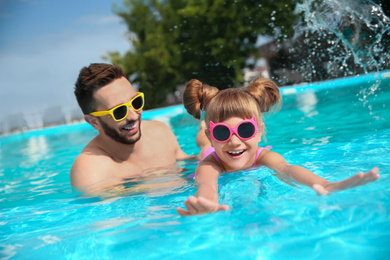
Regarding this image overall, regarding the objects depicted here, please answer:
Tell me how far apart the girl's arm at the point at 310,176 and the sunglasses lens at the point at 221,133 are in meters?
0.44

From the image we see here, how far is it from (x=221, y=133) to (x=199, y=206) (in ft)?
2.53

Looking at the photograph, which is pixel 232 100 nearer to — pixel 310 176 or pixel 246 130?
pixel 246 130

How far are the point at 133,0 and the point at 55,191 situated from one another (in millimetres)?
23969

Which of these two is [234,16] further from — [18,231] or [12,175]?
[18,231]

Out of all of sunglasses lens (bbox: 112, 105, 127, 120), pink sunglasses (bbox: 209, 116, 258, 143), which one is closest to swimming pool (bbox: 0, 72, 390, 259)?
pink sunglasses (bbox: 209, 116, 258, 143)

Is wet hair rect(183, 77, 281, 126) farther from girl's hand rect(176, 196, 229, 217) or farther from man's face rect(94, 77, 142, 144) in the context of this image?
girl's hand rect(176, 196, 229, 217)

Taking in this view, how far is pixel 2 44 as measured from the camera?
40.3 meters

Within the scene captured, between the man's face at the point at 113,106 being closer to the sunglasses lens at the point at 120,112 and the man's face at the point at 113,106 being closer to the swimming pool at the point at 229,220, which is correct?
the sunglasses lens at the point at 120,112

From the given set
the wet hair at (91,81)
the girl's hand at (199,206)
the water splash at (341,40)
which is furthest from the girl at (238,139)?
the water splash at (341,40)

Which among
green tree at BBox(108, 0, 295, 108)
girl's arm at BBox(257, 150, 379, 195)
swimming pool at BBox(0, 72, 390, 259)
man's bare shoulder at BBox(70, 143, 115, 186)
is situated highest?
green tree at BBox(108, 0, 295, 108)

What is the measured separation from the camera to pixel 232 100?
2.69 m

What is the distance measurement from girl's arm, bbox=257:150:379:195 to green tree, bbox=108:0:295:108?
62.0ft

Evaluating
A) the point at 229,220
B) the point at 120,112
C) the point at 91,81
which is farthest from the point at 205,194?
the point at 91,81

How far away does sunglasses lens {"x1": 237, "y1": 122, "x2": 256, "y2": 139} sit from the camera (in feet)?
8.52
